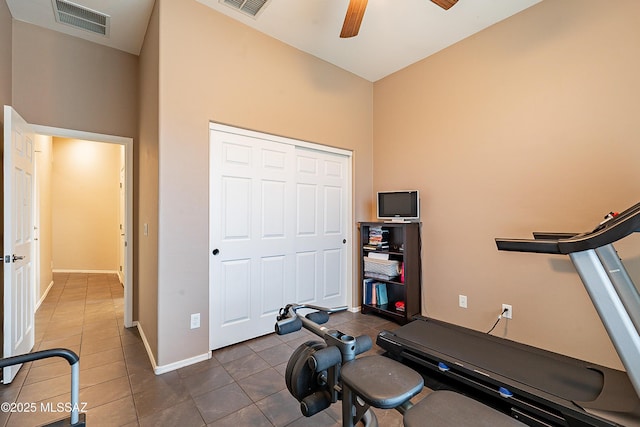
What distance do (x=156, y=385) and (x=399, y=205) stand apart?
2745 mm

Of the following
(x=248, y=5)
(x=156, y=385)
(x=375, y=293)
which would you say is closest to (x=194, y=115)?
(x=248, y=5)

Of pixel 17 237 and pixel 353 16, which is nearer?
pixel 353 16

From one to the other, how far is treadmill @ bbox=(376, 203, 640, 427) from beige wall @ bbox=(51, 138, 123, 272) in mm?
6414

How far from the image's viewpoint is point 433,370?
2064 mm

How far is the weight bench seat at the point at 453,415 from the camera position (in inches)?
35.8

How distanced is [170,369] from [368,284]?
2205 millimetres

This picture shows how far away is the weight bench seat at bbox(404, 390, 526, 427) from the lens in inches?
35.8

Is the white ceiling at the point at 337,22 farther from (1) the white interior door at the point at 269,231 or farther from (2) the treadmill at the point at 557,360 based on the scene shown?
(2) the treadmill at the point at 557,360

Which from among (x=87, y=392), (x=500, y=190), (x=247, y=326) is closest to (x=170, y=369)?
(x=87, y=392)

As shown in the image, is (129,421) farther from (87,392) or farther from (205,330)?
(205,330)

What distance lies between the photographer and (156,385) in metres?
2.00

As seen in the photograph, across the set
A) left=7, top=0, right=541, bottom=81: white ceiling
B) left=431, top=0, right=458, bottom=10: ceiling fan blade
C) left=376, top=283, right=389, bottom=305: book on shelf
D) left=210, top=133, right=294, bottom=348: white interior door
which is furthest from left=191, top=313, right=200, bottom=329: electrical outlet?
left=431, top=0, right=458, bottom=10: ceiling fan blade

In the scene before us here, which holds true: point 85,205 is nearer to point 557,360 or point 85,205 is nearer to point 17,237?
point 17,237

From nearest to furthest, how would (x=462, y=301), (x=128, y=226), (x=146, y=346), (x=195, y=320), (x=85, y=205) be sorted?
(x=195, y=320), (x=146, y=346), (x=462, y=301), (x=128, y=226), (x=85, y=205)
